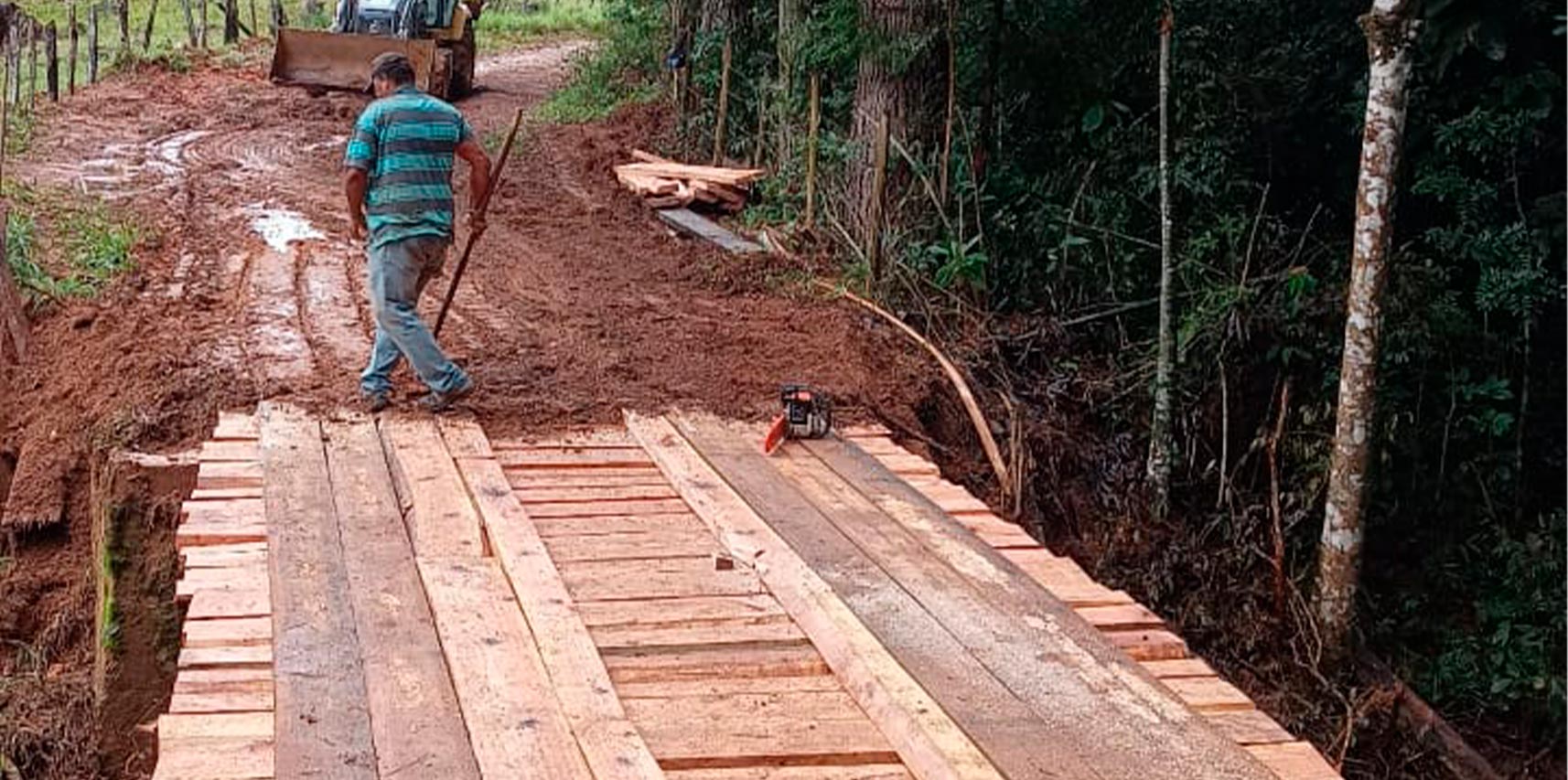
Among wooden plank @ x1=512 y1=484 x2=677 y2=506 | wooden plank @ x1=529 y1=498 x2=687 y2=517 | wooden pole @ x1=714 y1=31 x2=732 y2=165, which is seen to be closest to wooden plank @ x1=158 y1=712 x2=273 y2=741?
wooden plank @ x1=529 y1=498 x2=687 y2=517

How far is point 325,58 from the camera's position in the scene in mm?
19266

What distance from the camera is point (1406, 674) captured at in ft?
30.4

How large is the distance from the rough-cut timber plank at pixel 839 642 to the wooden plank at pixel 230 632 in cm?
101

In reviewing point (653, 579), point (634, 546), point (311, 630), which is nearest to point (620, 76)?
point (634, 546)

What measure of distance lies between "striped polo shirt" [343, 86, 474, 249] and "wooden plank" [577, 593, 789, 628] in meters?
2.85

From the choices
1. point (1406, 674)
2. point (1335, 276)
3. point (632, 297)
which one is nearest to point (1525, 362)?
point (1335, 276)

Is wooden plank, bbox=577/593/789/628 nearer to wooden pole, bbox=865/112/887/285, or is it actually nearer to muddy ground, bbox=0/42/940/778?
muddy ground, bbox=0/42/940/778

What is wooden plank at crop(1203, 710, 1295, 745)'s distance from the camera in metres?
4.15

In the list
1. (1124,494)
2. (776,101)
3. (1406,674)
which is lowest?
(1406,674)

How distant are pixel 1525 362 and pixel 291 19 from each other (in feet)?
82.0

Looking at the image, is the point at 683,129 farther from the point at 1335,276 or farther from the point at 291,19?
the point at 291,19

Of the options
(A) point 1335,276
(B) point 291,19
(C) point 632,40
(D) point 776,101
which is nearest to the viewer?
(A) point 1335,276

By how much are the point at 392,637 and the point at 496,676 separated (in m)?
0.42

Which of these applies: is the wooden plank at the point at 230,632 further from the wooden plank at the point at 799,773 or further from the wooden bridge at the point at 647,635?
the wooden plank at the point at 799,773
